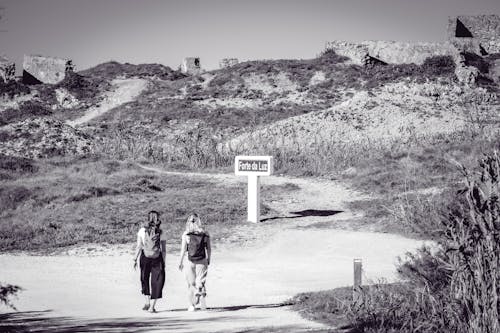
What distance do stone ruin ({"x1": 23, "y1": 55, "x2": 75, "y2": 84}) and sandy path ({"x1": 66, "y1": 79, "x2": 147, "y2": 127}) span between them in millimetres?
5046

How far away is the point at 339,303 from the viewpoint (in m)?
11.0

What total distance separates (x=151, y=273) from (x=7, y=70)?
187ft

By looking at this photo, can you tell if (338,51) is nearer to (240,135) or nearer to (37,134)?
(240,135)

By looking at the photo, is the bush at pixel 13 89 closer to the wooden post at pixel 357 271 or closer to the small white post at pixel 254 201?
the small white post at pixel 254 201

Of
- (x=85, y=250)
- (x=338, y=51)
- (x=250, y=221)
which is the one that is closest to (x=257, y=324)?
(x=85, y=250)

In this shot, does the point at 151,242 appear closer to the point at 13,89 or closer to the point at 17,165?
the point at 17,165

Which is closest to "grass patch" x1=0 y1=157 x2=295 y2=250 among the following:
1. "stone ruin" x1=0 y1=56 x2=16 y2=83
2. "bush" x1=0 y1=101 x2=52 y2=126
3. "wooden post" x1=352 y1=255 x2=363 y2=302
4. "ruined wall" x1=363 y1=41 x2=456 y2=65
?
"wooden post" x1=352 y1=255 x2=363 y2=302

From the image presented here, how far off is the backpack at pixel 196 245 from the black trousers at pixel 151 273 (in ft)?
1.57

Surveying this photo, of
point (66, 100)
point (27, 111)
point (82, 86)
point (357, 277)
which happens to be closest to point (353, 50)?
point (82, 86)

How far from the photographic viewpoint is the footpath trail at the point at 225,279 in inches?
394

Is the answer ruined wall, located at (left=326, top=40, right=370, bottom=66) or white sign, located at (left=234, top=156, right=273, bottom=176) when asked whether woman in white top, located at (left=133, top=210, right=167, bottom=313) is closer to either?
white sign, located at (left=234, top=156, right=273, bottom=176)

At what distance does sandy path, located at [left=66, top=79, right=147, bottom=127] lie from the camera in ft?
191

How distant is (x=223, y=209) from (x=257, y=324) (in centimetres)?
1310

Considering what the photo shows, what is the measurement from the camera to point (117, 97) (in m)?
62.0
